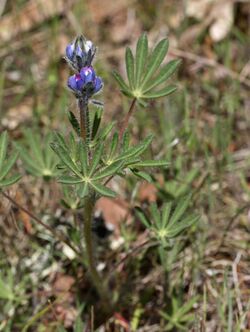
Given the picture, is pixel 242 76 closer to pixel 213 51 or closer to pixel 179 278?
pixel 213 51

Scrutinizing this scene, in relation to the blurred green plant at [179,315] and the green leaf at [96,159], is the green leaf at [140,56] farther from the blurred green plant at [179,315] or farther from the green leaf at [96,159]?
the blurred green plant at [179,315]

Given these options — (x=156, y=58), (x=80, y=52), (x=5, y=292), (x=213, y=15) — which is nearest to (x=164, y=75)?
(x=156, y=58)

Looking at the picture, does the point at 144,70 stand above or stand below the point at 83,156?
above

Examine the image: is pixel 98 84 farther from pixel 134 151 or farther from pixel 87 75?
pixel 134 151

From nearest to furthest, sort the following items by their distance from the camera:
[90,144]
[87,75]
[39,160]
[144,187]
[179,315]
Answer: [87,75], [90,144], [179,315], [39,160], [144,187]

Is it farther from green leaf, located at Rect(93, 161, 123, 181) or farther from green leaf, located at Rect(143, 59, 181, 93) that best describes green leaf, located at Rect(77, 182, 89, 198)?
green leaf, located at Rect(143, 59, 181, 93)

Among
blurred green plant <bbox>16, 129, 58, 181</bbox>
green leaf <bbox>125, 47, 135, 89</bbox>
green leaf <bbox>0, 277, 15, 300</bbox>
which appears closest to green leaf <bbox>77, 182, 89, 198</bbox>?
green leaf <bbox>125, 47, 135, 89</bbox>

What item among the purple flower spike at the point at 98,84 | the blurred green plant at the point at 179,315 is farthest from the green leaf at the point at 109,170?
the blurred green plant at the point at 179,315

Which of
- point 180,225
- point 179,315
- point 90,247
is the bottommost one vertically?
point 179,315
